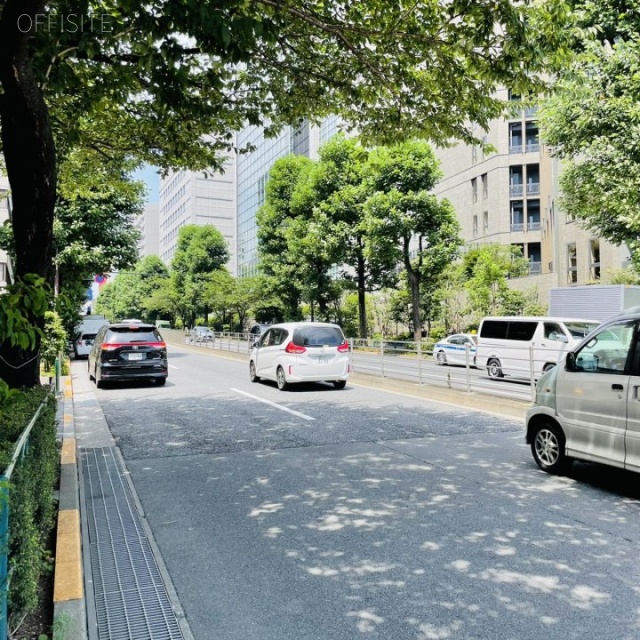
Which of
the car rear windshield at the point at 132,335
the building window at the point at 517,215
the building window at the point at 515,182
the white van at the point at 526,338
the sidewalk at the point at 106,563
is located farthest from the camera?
the building window at the point at 517,215

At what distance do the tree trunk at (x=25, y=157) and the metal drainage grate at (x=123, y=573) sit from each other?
1.66 m

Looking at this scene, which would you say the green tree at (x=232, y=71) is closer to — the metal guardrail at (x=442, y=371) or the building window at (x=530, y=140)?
the metal guardrail at (x=442, y=371)

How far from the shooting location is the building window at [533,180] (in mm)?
45875

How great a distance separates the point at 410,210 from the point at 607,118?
16.1 metres

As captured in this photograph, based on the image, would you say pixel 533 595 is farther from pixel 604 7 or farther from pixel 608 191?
pixel 604 7

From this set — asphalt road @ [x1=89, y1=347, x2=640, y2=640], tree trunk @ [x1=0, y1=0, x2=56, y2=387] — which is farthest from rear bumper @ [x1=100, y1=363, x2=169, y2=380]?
tree trunk @ [x1=0, y1=0, x2=56, y2=387]

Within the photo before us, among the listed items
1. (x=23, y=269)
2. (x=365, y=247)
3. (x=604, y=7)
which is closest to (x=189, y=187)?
(x=365, y=247)

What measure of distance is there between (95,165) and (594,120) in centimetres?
1198

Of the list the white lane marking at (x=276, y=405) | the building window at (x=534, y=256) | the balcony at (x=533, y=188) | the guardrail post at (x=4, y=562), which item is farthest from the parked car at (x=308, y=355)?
the balcony at (x=533, y=188)

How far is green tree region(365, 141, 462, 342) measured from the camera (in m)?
29.8

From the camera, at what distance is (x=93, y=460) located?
7473 millimetres

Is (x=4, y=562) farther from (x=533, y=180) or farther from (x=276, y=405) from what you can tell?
(x=533, y=180)

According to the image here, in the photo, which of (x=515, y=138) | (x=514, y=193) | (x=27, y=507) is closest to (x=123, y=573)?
(x=27, y=507)

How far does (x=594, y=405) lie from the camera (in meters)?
5.91
